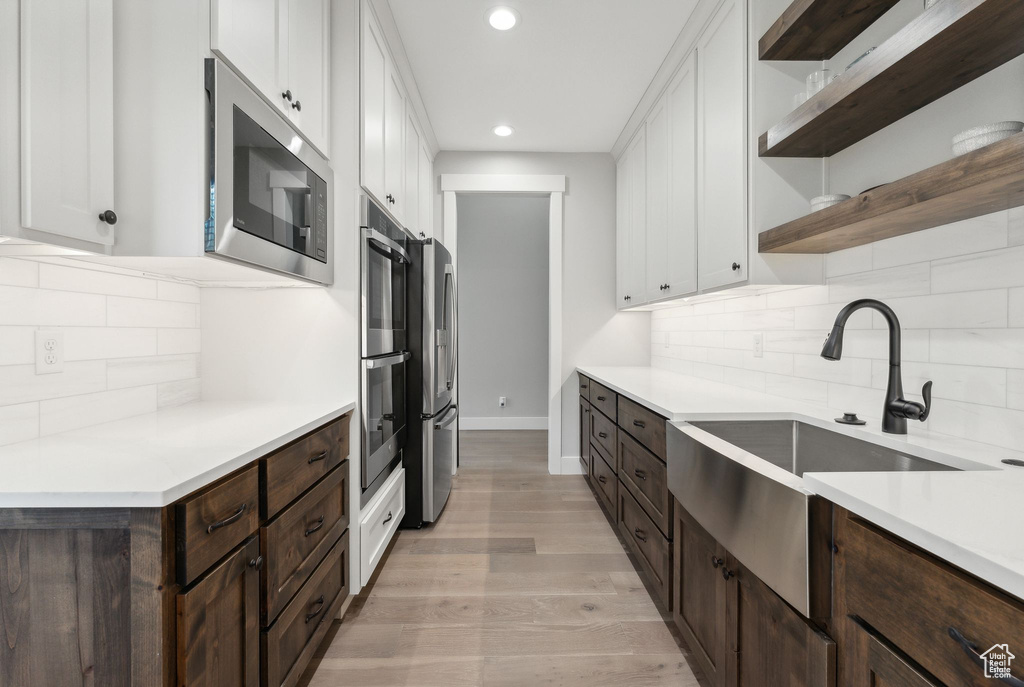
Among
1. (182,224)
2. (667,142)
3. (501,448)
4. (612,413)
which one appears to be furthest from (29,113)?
(501,448)

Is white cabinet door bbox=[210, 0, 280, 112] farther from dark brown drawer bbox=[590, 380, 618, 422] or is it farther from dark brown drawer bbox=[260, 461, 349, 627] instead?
dark brown drawer bbox=[590, 380, 618, 422]

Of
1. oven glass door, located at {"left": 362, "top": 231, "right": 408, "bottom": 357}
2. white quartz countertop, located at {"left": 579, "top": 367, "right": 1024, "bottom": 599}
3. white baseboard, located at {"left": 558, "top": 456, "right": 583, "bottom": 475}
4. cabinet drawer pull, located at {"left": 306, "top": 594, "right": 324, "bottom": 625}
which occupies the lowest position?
white baseboard, located at {"left": 558, "top": 456, "right": 583, "bottom": 475}

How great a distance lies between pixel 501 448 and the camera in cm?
455

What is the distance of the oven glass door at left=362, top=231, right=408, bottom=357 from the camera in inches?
77.1

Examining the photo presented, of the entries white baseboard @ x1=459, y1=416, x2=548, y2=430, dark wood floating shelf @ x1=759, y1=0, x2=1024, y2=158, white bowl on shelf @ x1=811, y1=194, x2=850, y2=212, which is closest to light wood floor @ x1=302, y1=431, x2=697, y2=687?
white bowl on shelf @ x1=811, y1=194, x2=850, y2=212

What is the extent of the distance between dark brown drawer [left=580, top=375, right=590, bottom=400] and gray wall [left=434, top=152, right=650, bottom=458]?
0.52 feet

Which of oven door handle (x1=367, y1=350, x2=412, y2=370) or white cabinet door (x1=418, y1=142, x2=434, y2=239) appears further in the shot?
white cabinet door (x1=418, y1=142, x2=434, y2=239)

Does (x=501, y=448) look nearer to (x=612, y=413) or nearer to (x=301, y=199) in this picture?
(x=612, y=413)

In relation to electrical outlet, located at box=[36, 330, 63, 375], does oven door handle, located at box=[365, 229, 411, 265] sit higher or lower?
higher

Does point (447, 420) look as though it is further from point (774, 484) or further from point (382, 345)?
point (774, 484)

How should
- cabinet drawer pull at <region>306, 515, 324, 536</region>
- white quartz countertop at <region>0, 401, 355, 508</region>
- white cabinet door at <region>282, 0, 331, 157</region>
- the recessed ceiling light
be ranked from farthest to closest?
the recessed ceiling light < white cabinet door at <region>282, 0, 331, 157</region> < cabinet drawer pull at <region>306, 515, 324, 536</region> < white quartz countertop at <region>0, 401, 355, 508</region>

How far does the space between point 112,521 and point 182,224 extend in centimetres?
70

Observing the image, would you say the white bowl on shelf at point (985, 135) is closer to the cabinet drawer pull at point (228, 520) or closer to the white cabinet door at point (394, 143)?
the cabinet drawer pull at point (228, 520)

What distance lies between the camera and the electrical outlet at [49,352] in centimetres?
124
